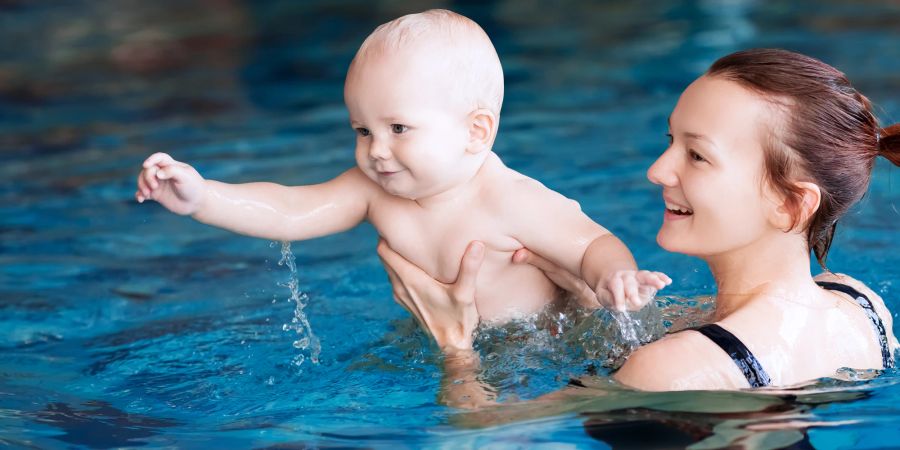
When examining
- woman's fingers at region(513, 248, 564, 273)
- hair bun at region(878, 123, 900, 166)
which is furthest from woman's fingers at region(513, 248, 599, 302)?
hair bun at region(878, 123, 900, 166)

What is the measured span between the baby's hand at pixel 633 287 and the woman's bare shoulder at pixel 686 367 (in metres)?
0.12

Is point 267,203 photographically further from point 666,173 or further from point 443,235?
point 666,173

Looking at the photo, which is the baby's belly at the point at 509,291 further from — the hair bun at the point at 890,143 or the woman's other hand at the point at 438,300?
the hair bun at the point at 890,143

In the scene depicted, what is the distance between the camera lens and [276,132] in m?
6.91

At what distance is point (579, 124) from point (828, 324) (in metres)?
3.94

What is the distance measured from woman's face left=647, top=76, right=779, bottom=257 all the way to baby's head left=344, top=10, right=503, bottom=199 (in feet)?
1.65

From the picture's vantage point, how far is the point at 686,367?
2539 mm

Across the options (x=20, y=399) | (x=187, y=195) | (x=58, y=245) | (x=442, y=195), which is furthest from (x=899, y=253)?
(x=58, y=245)

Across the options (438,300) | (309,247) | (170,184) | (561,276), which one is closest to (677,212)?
(561,276)

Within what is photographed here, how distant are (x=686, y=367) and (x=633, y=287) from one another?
0.71 ft

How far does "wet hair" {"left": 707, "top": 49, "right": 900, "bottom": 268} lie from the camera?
102 inches

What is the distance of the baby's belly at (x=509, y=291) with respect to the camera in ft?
10.5

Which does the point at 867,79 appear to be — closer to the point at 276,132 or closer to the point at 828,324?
the point at 276,132

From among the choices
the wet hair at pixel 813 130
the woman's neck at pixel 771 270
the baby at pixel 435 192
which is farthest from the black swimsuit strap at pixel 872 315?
the baby at pixel 435 192
